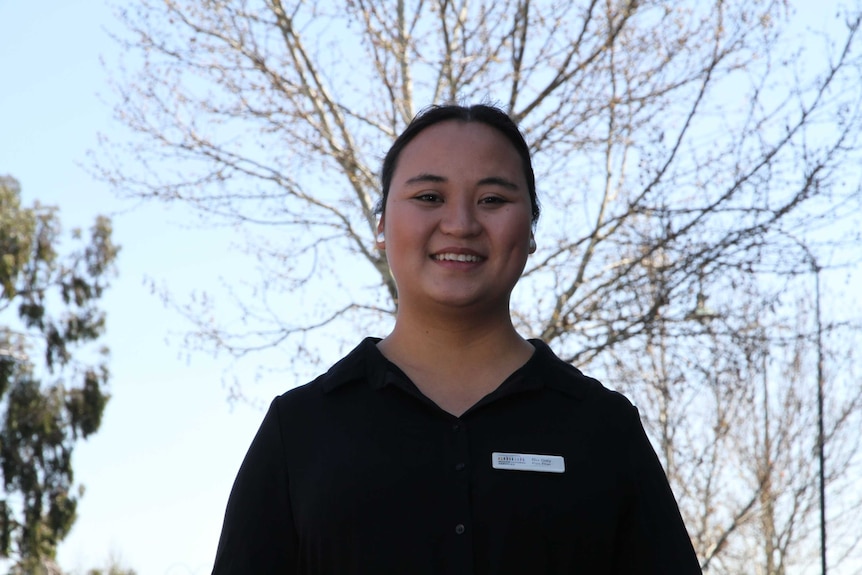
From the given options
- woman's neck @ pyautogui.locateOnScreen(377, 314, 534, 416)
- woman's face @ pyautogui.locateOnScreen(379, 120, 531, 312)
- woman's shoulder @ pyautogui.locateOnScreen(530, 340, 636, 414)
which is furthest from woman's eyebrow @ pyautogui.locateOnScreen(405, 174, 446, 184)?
woman's shoulder @ pyautogui.locateOnScreen(530, 340, 636, 414)

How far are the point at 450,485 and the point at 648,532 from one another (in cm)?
42

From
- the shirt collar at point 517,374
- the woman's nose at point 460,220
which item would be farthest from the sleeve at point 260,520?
the woman's nose at point 460,220

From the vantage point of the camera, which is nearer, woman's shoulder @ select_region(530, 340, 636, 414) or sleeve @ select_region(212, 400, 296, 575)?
sleeve @ select_region(212, 400, 296, 575)

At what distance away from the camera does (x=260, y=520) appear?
226 centimetres

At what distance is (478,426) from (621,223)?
32.9 feet

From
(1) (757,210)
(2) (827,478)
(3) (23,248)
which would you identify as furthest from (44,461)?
(1) (757,210)

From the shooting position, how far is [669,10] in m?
11.9

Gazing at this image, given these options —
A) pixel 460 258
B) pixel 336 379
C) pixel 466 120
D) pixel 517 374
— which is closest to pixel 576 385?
pixel 517 374

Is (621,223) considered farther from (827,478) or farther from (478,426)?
(827,478)

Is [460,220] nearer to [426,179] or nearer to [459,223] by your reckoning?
[459,223]

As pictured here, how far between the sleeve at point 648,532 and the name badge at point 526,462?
17 cm

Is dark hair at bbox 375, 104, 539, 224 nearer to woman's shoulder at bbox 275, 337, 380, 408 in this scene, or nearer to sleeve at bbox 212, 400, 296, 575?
woman's shoulder at bbox 275, 337, 380, 408

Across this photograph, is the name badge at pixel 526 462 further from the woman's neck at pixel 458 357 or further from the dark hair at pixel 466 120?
the dark hair at pixel 466 120

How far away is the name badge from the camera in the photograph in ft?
7.26
